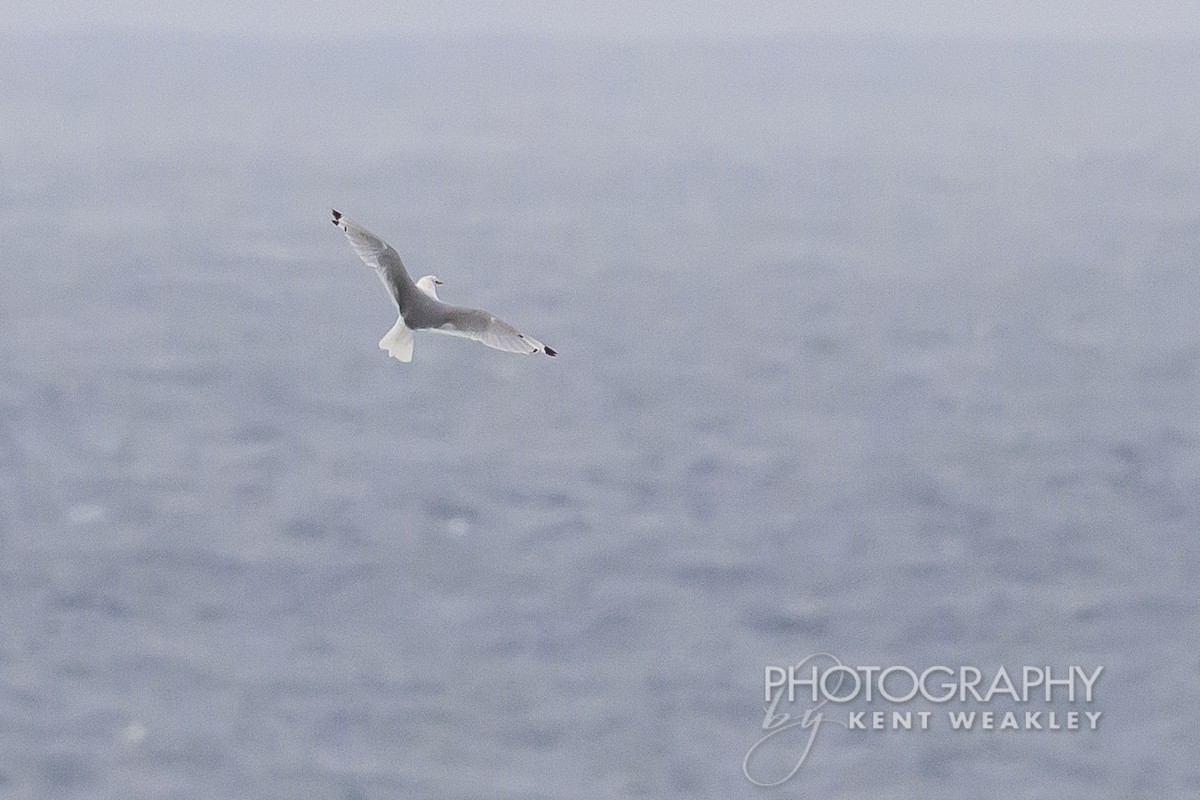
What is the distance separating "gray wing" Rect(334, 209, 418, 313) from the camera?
22.2 metres

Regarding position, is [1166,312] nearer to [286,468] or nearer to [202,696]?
[286,468]

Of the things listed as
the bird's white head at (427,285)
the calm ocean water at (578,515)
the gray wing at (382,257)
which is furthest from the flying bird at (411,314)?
the calm ocean water at (578,515)

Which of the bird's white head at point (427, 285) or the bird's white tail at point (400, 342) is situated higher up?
the bird's white head at point (427, 285)

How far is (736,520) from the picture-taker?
9962 centimetres

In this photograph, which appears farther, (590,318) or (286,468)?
(590,318)

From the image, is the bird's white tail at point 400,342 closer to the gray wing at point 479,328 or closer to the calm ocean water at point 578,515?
the gray wing at point 479,328

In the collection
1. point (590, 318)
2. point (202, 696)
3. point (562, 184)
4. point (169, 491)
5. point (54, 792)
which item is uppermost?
point (562, 184)

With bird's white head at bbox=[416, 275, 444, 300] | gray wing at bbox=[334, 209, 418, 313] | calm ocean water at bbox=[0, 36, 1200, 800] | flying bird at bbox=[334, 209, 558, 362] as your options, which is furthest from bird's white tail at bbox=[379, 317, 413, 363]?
calm ocean water at bbox=[0, 36, 1200, 800]

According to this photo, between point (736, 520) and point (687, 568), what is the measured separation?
5.49 metres

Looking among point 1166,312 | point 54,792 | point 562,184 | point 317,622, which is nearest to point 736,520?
point 317,622

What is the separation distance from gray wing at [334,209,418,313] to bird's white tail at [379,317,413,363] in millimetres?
313

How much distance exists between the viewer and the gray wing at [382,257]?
2220 centimetres

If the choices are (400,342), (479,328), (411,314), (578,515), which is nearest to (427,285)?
(411,314)

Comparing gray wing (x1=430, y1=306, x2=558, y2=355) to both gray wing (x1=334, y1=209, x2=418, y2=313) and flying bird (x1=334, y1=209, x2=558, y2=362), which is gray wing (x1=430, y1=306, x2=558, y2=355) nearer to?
flying bird (x1=334, y1=209, x2=558, y2=362)
